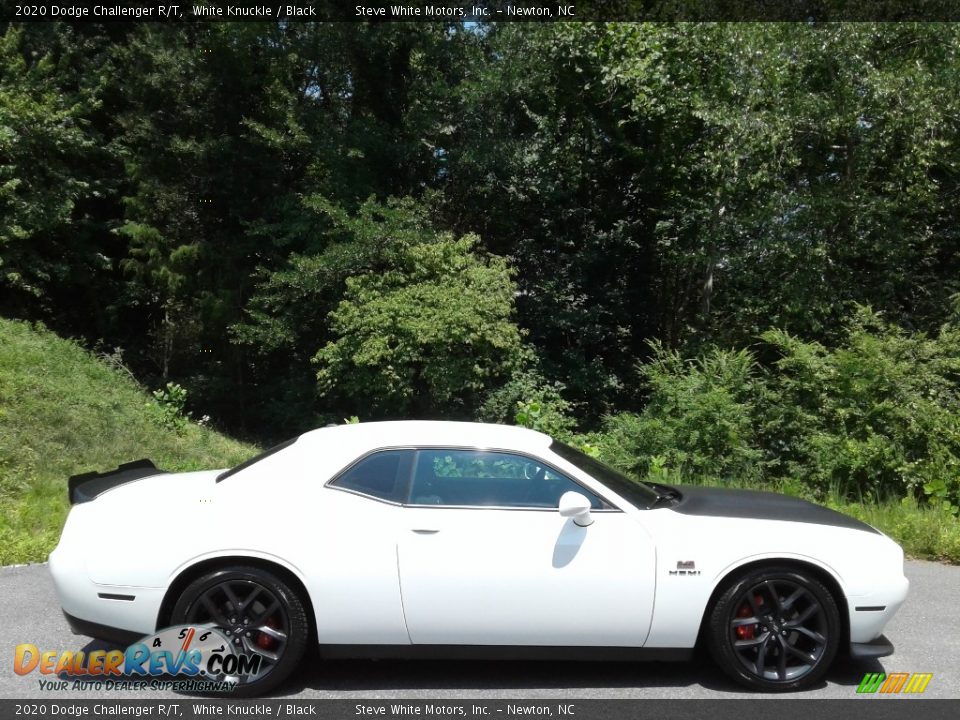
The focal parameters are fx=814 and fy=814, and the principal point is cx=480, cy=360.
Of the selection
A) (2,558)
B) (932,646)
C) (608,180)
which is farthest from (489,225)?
(932,646)

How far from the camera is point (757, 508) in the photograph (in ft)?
→ 16.2

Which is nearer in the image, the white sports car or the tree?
the white sports car

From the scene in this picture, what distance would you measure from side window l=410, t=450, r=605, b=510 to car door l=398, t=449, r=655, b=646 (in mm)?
112

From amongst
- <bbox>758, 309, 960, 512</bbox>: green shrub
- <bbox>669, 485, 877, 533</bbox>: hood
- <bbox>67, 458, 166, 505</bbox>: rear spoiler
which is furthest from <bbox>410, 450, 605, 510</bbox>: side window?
<bbox>758, 309, 960, 512</bbox>: green shrub

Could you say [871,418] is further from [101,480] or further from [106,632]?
[106,632]

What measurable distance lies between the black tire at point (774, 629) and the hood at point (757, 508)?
15.2 inches

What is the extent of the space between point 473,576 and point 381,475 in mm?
775

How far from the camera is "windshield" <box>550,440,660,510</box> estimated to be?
4770 mm

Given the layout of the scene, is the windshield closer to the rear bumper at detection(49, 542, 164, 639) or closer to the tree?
the rear bumper at detection(49, 542, 164, 639)

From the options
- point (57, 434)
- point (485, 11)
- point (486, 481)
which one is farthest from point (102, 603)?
point (485, 11)

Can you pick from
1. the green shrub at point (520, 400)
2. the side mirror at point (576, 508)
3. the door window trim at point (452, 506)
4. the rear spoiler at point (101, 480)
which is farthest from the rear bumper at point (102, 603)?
the green shrub at point (520, 400)

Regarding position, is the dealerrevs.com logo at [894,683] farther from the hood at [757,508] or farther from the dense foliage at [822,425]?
the dense foliage at [822,425]

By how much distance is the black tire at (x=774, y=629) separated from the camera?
14.5 ft

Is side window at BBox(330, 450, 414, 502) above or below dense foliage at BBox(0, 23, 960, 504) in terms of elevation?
below
